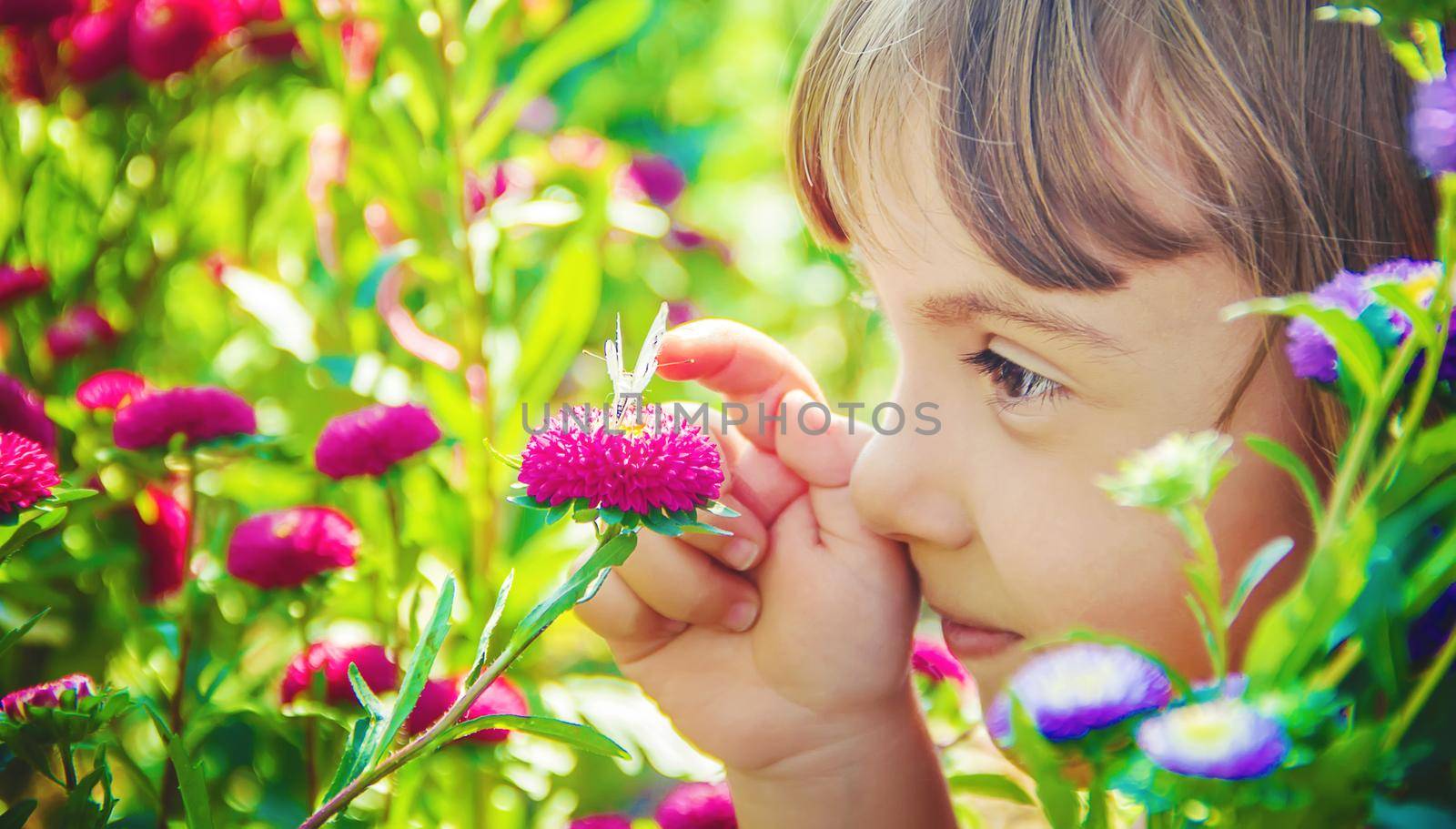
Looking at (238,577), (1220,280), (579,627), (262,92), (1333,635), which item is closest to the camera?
(1333,635)

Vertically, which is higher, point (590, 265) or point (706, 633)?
point (590, 265)

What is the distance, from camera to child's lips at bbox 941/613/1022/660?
0.70m

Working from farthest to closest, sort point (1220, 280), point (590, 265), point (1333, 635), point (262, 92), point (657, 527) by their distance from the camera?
point (262, 92), point (590, 265), point (1220, 280), point (657, 527), point (1333, 635)

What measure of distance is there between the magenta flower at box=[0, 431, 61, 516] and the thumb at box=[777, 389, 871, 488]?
1.40 feet

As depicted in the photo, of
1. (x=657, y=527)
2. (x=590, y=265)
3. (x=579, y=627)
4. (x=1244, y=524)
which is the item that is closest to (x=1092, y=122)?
(x=1244, y=524)

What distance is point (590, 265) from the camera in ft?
3.24

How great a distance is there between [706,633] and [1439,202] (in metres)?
0.49

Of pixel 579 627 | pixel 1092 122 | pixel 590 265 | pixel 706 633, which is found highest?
pixel 1092 122

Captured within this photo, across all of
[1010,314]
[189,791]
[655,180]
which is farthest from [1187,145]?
[655,180]

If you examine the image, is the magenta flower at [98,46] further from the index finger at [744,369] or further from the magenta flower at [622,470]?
the magenta flower at [622,470]

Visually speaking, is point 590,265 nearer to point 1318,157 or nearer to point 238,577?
point 238,577

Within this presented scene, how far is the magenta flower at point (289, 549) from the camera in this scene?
707mm

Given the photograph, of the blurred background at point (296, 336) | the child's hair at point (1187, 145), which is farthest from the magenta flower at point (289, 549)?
the child's hair at point (1187, 145)

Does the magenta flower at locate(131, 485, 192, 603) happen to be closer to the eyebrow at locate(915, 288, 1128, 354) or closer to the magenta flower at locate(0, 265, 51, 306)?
the magenta flower at locate(0, 265, 51, 306)
